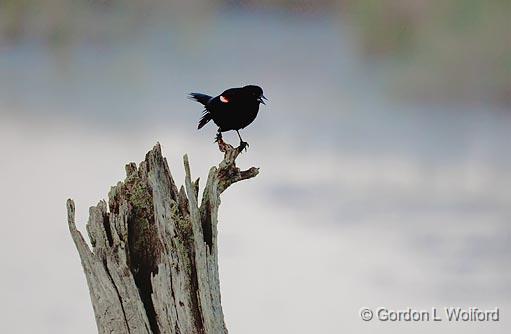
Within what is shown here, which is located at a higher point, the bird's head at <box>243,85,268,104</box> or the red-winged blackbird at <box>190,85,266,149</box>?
the bird's head at <box>243,85,268,104</box>

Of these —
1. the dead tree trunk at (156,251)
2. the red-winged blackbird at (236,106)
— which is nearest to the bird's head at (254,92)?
the red-winged blackbird at (236,106)

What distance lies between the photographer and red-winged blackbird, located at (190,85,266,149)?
252 centimetres

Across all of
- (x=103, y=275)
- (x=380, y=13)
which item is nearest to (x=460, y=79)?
(x=380, y=13)

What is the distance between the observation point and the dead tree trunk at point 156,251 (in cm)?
246

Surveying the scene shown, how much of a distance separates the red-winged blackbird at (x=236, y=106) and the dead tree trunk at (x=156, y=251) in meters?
0.09

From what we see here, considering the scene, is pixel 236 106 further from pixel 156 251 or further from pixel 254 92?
pixel 156 251

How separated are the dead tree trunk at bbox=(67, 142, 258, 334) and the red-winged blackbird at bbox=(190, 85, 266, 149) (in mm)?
88

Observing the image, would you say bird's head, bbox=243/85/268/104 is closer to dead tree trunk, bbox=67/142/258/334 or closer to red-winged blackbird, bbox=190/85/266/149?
red-winged blackbird, bbox=190/85/266/149

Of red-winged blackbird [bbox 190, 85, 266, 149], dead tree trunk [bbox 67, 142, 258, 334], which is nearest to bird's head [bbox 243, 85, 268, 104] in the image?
red-winged blackbird [bbox 190, 85, 266, 149]

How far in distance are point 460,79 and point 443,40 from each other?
0.16 metres

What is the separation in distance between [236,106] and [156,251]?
0.46 meters

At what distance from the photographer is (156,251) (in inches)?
99.0

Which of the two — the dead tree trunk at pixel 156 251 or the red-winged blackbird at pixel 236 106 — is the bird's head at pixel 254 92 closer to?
the red-winged blackbird at pixel 236 106

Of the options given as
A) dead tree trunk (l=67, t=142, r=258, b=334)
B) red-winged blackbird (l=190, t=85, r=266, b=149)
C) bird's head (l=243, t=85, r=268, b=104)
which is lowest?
dead tree trunk (l=67, t=142, r=258, b=334)
